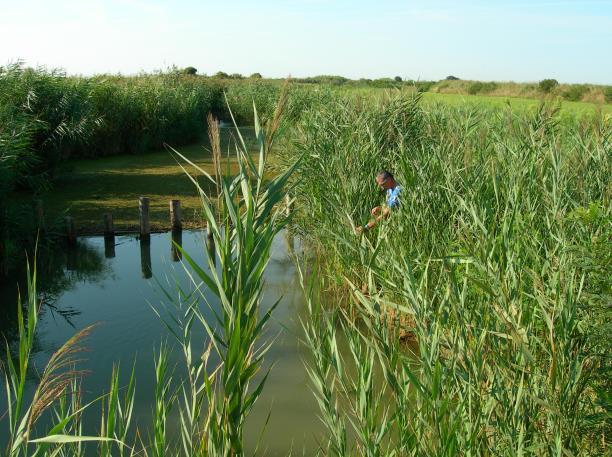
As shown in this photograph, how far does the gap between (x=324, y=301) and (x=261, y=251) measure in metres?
5.09

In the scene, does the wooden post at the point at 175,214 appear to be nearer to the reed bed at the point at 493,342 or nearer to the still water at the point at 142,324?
the still water at the point at 142,324

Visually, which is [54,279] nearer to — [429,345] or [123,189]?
[123,189]

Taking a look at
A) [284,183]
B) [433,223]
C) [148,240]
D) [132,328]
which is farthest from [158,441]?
[148,240]

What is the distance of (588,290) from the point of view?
11.4 ft

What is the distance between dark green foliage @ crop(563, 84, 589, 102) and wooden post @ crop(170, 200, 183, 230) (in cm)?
2123

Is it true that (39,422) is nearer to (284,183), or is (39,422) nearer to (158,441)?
(158,441)

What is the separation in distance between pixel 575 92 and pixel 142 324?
24938 mm

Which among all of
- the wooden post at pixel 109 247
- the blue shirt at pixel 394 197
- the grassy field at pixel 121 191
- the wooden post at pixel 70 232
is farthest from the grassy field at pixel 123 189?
the blue shirt at pixel 394 197

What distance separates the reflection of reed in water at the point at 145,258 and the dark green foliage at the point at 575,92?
864 inches

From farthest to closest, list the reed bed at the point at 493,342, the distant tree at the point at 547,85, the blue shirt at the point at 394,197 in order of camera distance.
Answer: the distant tree at the point at 547,85, the blue shirt at the point at 394,197, the reed bed at the point at 493,342

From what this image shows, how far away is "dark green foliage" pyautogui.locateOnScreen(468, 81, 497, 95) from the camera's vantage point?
1284 inches

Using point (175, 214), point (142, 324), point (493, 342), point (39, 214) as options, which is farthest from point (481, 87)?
point (493, 342)

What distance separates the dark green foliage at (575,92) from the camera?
87.8 ft

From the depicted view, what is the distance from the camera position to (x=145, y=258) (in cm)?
948
